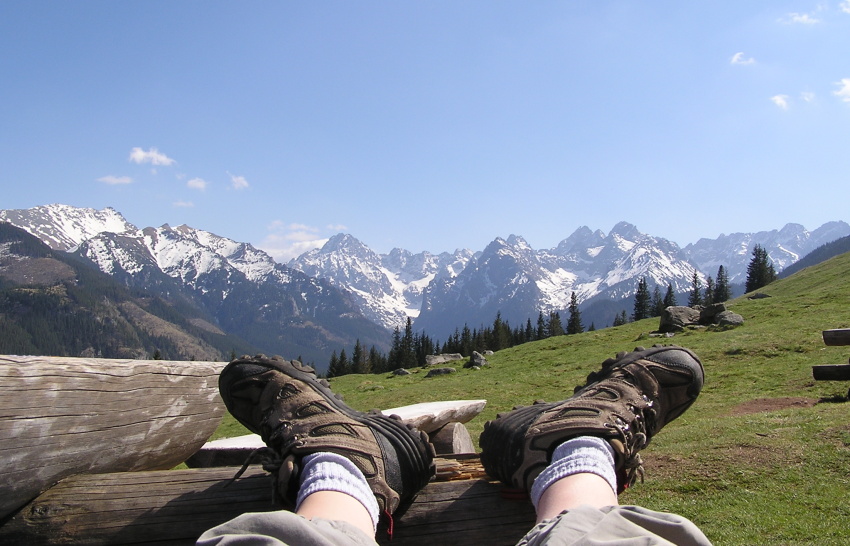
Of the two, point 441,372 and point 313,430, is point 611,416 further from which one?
point 441,372

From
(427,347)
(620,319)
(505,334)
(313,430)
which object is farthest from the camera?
(620,319)

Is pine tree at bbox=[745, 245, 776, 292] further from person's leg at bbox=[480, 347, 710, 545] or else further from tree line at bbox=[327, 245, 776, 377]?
person's leg at bbox=[480, 347, 710, 545]

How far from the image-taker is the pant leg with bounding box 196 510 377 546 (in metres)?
2.04

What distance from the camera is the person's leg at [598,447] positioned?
2123mm

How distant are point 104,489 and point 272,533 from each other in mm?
1701

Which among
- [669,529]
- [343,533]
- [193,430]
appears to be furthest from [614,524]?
[193,430]

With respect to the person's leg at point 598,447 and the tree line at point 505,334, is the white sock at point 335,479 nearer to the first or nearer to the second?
the person's leg at point 598,447

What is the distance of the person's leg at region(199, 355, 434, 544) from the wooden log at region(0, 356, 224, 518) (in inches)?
30.7

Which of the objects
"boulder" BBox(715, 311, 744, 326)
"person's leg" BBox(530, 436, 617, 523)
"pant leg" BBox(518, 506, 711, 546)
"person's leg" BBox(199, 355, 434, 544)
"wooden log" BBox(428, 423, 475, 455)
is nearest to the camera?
"pant leg" BBox(518, 506, 711, 546)

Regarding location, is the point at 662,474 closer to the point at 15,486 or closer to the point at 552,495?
the point at 552,495

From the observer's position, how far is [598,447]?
9.54 ft

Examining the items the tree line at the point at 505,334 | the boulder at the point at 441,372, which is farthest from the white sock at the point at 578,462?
the tree line at the point at 505,334

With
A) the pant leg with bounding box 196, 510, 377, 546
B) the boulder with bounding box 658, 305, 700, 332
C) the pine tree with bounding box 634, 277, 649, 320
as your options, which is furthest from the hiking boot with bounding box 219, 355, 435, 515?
the pine tree with bounding box 634, 277, 649, 320

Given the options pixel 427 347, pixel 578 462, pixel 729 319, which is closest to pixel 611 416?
pixel 578 462
